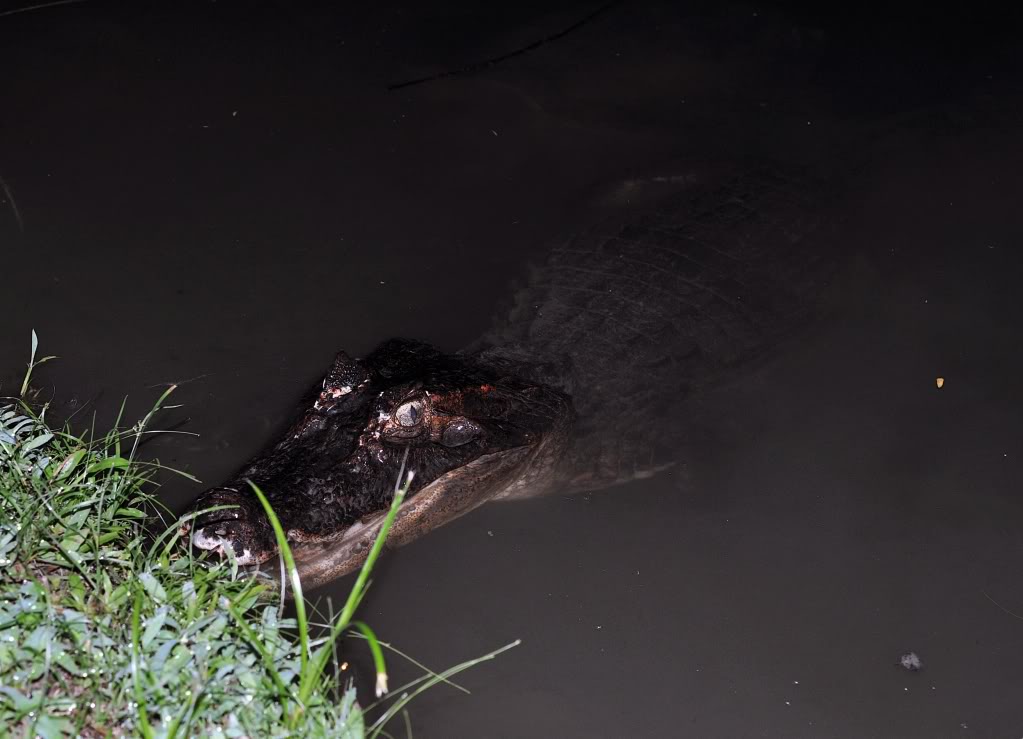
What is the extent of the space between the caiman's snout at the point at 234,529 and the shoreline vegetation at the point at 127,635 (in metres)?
0.08

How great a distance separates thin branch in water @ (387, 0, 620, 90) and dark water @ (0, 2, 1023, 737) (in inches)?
2.1

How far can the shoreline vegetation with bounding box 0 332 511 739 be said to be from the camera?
1833 millimetres

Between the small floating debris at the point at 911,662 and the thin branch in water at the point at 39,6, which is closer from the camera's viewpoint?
the small floating debris at the point at 911,662

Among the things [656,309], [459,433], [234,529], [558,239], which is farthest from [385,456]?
[558,239]

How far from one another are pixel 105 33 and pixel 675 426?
3.74m

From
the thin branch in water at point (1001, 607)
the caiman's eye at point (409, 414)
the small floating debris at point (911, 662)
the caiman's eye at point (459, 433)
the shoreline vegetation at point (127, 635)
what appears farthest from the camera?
the caiman's eye at point (459, 433)

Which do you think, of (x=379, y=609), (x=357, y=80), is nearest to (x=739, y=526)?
(x=379, y=609)

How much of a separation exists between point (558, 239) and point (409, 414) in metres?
1.43

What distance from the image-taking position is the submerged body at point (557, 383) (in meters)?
2.94

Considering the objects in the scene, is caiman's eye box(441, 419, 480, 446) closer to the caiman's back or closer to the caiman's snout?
the caiman's back

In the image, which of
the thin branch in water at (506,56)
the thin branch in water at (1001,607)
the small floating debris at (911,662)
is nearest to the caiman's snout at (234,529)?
the small floating debris at (911,662)

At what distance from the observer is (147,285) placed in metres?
3.60

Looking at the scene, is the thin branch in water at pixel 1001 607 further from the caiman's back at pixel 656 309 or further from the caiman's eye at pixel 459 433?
the caiman's eye at pixel 459 433

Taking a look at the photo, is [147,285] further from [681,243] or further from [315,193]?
[681,243]
